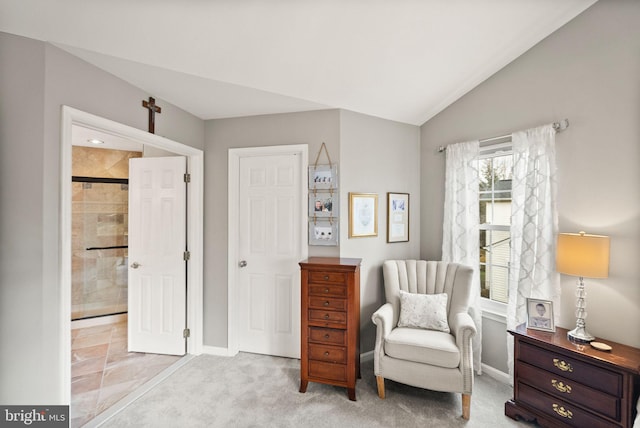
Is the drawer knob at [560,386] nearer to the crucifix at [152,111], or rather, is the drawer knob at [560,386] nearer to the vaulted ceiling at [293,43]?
the vaulted ceiling at [293,43]

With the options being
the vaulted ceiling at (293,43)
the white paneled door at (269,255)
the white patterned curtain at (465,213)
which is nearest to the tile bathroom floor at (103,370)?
the white paneled door at (269,255)

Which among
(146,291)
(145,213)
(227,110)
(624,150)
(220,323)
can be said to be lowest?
(220,323)

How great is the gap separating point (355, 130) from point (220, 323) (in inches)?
94.2

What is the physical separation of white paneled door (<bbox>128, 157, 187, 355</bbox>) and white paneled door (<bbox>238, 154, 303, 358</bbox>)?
1.98 ft

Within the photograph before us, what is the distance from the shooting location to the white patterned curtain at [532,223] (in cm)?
209

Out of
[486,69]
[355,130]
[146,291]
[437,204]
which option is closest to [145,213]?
[146,291]

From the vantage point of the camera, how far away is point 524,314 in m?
2.23

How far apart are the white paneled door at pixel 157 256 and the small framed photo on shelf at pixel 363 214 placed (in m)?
1.70

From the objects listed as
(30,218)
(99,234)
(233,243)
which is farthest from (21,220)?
(99,234)

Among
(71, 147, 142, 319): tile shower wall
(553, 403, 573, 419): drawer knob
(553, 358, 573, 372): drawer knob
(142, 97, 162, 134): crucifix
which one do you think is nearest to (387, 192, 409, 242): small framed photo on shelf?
(553, 358, 573, 372): drawer knob

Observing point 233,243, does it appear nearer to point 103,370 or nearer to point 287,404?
point 287,404

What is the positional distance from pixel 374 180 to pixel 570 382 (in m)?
2.03

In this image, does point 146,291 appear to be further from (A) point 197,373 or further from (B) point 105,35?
(B) point 105,35

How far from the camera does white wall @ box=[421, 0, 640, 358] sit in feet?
5.77
